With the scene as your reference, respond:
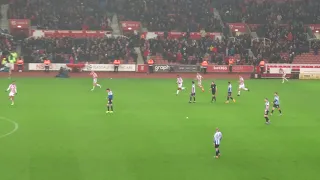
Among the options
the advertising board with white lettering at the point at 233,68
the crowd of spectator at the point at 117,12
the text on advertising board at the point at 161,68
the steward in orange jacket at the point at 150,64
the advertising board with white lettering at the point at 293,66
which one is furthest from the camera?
the crowd of spectator at the point at 117,12

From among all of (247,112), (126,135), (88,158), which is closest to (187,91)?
(247,112)

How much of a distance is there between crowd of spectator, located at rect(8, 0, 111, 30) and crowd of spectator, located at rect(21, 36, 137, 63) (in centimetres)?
436

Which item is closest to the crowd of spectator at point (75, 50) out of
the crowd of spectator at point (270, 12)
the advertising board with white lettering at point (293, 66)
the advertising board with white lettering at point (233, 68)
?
the advertising board with white lettering at point (233, 68)

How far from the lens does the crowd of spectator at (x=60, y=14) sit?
214 feet

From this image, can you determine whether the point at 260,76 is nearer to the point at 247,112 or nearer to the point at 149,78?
the point at 149,78

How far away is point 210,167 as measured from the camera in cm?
2236

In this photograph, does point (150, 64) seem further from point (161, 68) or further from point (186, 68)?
point (186, 68)

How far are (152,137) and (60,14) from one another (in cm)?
4268

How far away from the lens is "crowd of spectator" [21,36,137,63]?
58.9 meters

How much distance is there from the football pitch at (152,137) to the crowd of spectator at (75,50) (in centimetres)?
1491

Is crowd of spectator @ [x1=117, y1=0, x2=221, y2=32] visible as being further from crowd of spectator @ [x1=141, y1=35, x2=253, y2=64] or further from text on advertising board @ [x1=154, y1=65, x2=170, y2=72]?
text on advertising board @ [x1=154, y1=65, x2=170, y2=72]

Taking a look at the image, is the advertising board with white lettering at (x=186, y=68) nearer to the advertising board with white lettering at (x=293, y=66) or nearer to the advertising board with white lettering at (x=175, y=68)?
the advertising board with white lettering at (x=175, y=68)

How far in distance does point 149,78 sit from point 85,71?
7.60 m

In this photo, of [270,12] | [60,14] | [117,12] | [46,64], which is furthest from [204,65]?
[60,14]
